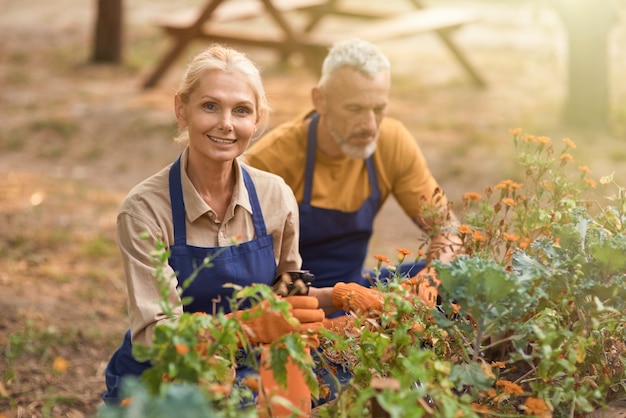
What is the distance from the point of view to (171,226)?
2.14 m

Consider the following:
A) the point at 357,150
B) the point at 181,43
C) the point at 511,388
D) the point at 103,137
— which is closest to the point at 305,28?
the point at 181,43

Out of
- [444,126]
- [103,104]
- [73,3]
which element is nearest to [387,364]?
[444,126]

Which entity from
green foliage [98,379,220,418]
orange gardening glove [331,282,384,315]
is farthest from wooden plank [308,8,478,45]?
green foliage [98,379,220,418]

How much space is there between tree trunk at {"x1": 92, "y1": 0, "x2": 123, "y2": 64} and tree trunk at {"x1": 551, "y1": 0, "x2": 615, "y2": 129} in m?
4.25

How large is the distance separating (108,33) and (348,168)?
6.29 m

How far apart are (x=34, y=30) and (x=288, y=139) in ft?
27.6

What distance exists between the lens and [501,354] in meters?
2.07

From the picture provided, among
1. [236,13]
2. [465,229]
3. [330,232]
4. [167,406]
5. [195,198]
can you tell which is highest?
[167,406]

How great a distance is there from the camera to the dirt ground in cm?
348

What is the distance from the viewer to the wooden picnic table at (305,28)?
6801mm

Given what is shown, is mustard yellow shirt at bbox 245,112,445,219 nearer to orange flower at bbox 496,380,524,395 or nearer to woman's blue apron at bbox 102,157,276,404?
woman's blue apron at bbox 102,157,276,404

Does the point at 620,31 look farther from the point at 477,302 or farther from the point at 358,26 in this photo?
the point at 477,302

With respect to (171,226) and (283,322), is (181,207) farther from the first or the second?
(283,322)

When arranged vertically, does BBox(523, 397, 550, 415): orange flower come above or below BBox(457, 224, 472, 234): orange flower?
below
